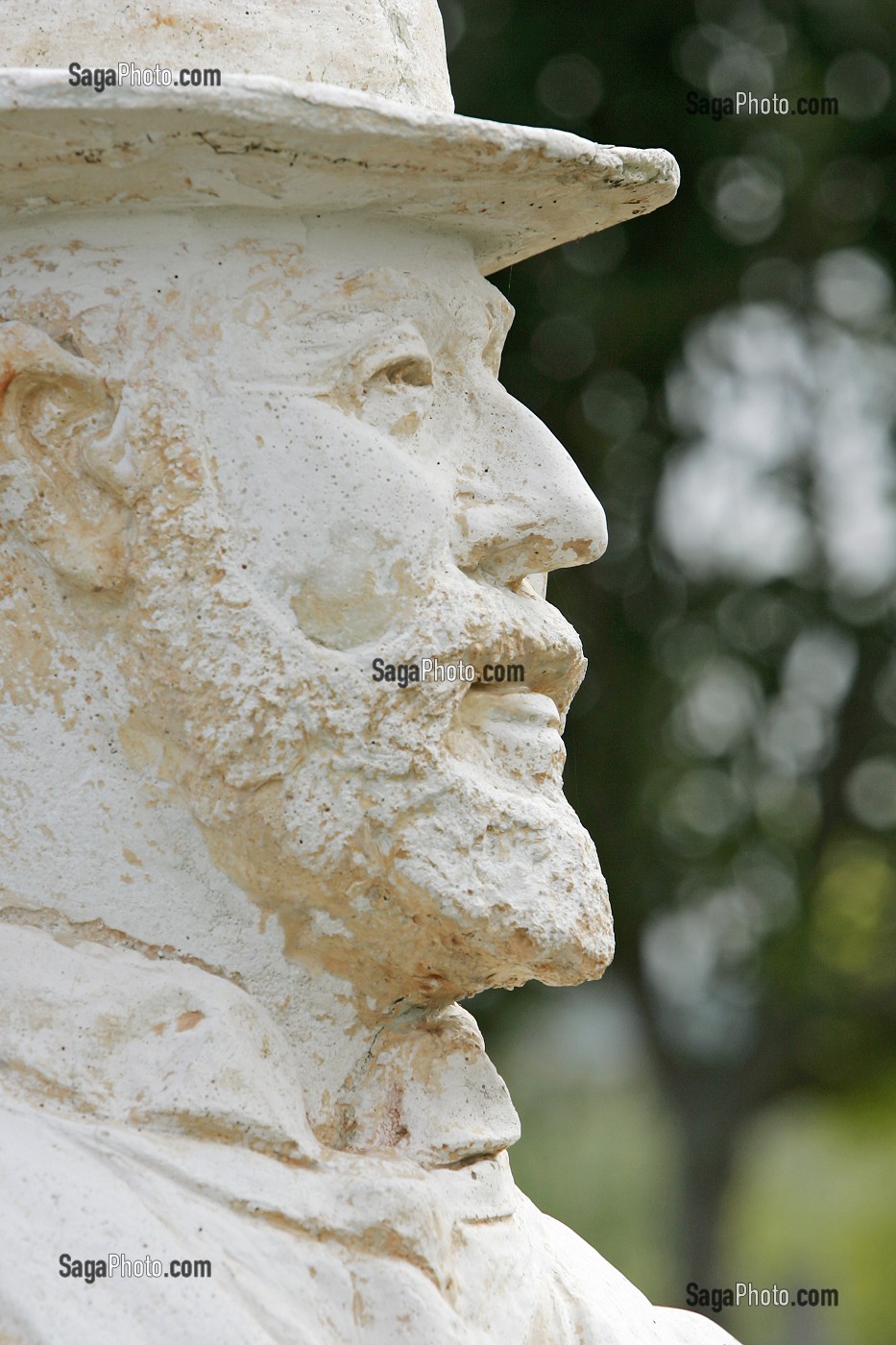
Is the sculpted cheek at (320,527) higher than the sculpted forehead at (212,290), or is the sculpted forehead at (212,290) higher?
the sculpted forehead at (212,290)

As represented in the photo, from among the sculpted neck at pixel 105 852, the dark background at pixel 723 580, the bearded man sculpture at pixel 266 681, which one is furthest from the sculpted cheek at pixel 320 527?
the dark background at pixel 723 580

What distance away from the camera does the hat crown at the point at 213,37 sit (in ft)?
8.04

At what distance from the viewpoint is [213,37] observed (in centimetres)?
246

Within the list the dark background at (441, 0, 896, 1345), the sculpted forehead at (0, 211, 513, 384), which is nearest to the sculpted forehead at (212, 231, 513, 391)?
the sculpted forehead at (0, 211, 513, 384)

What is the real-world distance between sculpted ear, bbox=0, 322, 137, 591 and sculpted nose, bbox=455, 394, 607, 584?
46cm

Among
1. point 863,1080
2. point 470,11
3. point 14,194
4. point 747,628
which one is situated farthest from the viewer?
point 863,1080

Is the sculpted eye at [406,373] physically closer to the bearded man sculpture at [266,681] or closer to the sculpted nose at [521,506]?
the bearded man sculpture at [266,681]

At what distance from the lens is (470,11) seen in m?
6.13

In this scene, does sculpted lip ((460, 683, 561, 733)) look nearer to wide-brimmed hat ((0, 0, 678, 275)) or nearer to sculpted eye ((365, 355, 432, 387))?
sculpted eye ((365, 355, 432, 387))

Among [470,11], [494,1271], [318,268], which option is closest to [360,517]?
[318,268]

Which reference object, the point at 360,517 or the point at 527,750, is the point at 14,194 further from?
the point at 527,750

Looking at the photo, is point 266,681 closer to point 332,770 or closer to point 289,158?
point 332,770

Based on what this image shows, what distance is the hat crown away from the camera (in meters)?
2.45

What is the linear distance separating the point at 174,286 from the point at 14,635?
510 mm
